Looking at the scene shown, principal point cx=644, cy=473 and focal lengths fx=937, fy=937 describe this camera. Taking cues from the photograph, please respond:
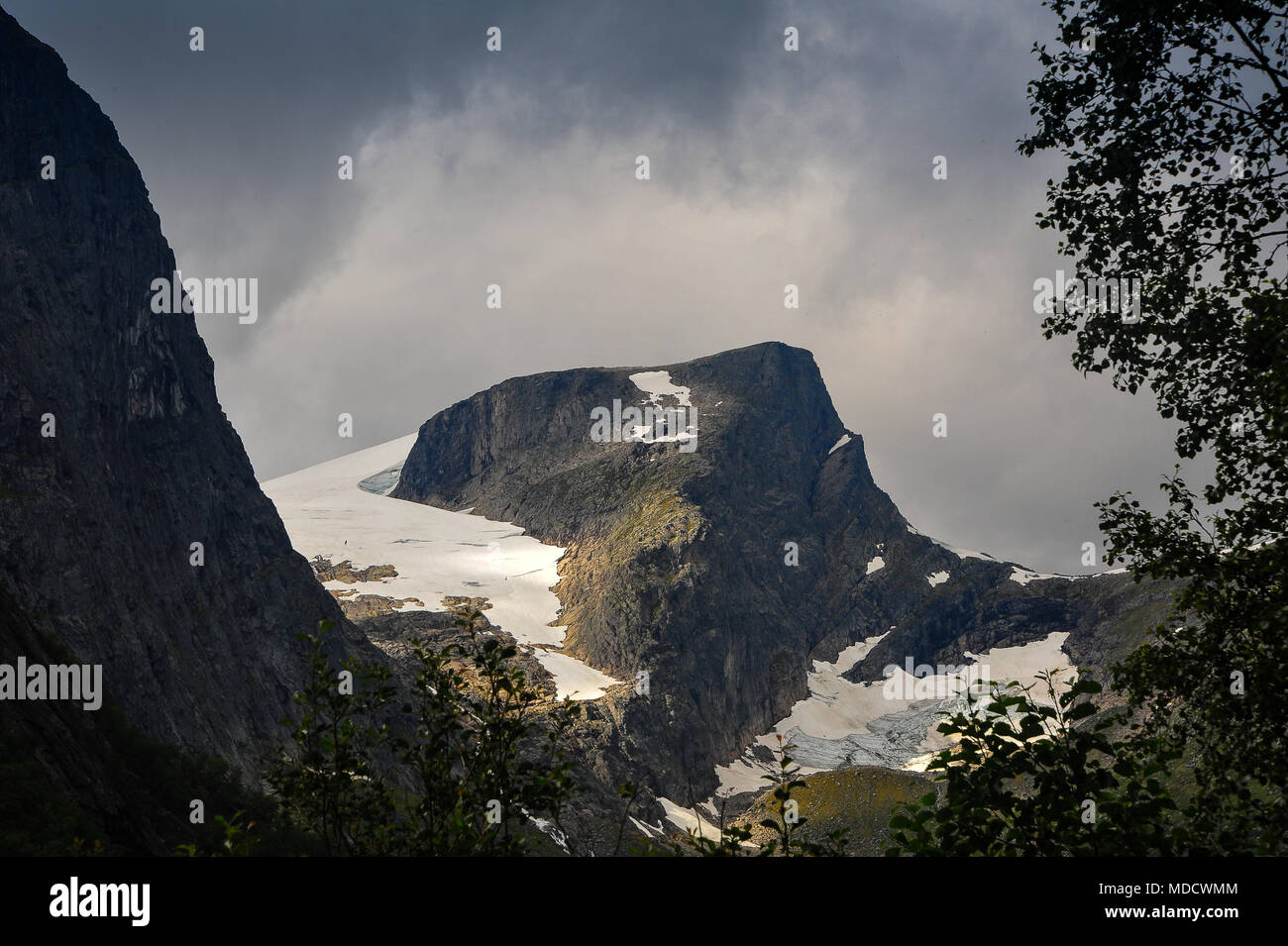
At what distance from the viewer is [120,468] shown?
116m

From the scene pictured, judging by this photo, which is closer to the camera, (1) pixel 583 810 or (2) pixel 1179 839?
(2) pixel 1179 839

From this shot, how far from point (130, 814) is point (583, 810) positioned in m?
125

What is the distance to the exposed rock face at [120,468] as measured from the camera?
94750 mm

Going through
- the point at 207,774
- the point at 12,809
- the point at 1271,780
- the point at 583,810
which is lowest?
the point at 583,810

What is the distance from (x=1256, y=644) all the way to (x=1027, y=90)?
33.2ft

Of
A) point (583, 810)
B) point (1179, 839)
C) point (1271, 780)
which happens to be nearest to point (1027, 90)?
point (1271, 780)

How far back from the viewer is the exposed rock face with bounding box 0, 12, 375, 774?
311ft

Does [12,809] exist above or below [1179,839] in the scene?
below
